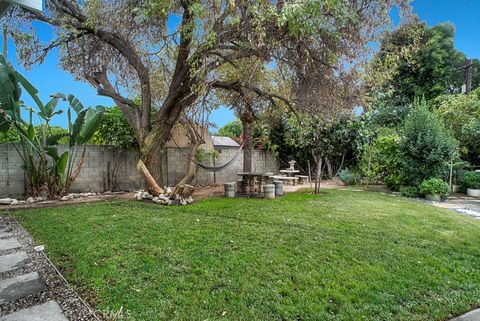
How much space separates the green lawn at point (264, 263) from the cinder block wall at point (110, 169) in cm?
212

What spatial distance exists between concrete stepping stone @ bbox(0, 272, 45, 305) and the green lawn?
9.9 inches

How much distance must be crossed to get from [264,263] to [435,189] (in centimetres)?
751

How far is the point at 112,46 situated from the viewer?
22.1 feet

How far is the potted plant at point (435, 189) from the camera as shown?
8180 millimetres

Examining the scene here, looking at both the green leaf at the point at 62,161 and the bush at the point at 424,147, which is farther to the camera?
the bush at the point at 424,147

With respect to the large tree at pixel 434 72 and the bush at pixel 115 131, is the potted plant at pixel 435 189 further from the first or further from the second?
the bush at pixel 115 131

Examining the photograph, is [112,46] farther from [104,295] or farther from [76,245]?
[104,295]

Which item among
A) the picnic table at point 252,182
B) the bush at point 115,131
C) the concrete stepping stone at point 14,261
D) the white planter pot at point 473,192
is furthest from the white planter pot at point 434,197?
the concrete stepping stone at point 14,261

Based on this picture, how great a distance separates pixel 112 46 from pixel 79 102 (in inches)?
64.4

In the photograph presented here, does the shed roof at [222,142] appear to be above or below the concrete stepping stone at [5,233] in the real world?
above

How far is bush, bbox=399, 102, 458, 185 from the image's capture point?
8.46m

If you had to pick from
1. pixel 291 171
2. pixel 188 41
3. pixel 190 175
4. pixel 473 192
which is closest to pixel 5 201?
pixel 190 175

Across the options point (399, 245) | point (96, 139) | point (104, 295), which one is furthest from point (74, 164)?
point (399, 245)

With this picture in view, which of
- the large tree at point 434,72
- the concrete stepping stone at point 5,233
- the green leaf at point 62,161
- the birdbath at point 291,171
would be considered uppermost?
the large tree at point 434,72
